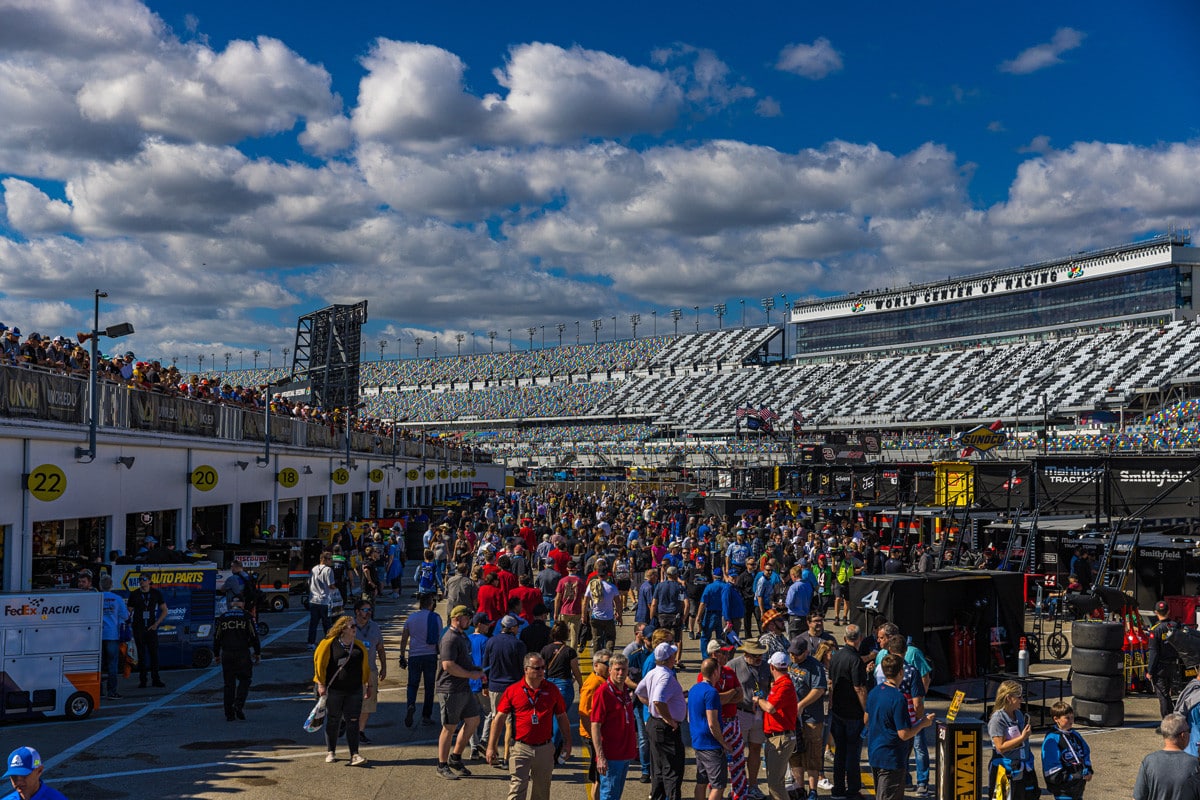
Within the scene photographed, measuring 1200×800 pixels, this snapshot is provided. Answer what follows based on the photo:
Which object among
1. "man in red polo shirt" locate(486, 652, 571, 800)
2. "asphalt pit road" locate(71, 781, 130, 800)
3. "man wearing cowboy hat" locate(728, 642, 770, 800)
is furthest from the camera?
"asphalt pit road" locate(71, 781, 130, 800)

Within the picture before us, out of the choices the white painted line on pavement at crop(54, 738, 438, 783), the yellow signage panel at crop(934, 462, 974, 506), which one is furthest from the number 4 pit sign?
the yellow signage panel at crop(934, 462, 974, 506)

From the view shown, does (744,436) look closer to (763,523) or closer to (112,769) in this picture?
(763,523)

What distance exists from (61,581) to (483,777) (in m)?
10.6

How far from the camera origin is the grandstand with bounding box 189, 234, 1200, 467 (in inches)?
3103

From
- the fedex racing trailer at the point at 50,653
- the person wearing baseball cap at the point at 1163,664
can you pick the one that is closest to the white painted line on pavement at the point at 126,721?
the fedex racing trailer at the point at 50,653

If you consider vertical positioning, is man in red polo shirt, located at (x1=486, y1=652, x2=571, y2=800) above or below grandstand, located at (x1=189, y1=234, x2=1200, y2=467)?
below

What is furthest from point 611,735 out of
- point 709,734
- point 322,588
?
point 322,588

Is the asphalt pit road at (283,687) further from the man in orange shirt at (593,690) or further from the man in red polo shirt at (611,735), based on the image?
the man in red polo shirt at (611,735)

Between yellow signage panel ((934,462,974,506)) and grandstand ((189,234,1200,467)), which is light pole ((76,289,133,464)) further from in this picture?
grandstand ((189,234,1200,467))

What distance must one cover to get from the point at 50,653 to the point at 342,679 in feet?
14.2

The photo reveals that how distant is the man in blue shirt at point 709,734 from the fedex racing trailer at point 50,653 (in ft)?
25.7

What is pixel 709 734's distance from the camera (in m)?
8.22

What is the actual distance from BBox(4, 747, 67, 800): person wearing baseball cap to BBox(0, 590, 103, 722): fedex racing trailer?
661 centimetres

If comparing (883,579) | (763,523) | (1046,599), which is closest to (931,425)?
(763,523)
